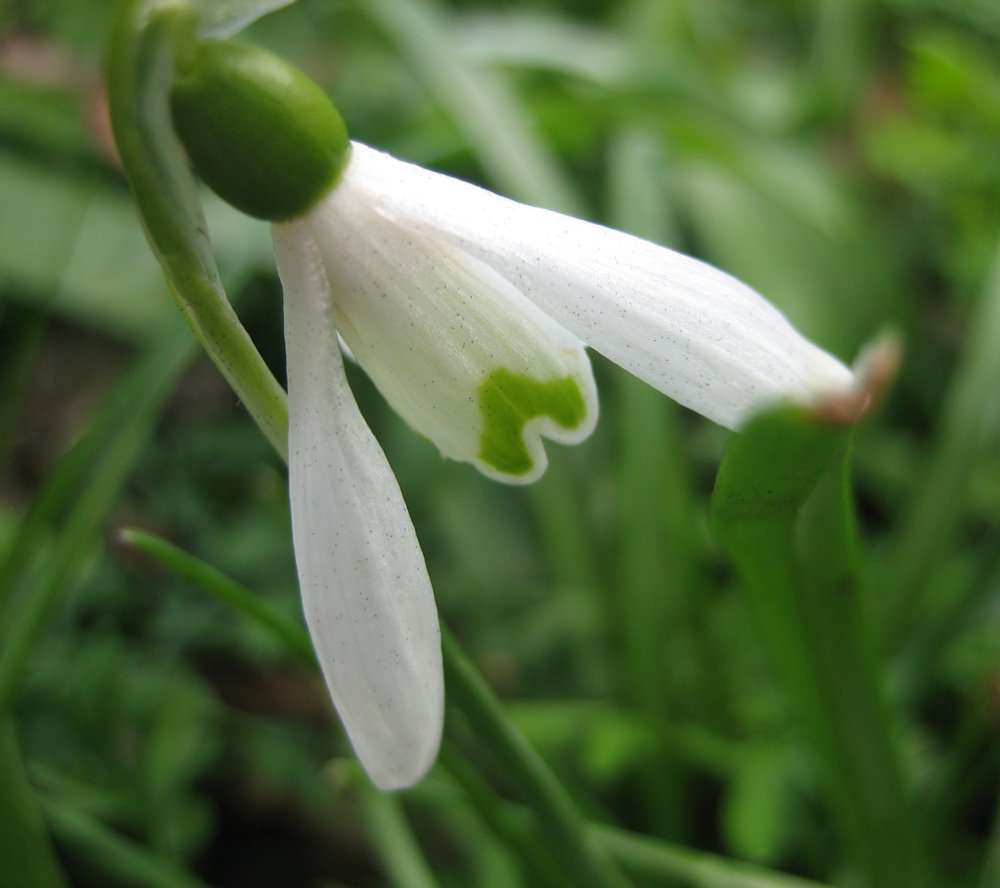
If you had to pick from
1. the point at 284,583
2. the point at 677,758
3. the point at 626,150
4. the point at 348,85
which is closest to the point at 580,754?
the point at 677,758

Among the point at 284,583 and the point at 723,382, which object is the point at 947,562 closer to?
the point at 284,583

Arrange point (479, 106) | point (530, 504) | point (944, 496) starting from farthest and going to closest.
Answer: point (530, 504) → point (479, 106) → point (944, 496)

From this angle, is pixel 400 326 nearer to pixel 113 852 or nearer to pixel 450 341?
pixel 450 341

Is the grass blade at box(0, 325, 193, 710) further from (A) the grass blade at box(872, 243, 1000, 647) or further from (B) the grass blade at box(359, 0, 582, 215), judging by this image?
(A) the grass blade at box(872, 243, 1000, 647)

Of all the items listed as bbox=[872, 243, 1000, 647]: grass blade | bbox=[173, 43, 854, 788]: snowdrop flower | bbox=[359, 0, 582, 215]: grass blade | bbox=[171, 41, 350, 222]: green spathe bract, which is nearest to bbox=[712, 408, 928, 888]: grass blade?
bbox=[173, 43, 854, 788]: snowdrop flower

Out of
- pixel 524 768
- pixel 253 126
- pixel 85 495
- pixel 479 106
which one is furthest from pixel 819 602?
pixel 479 106

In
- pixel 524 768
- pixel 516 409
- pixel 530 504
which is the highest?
pixel 516 409
